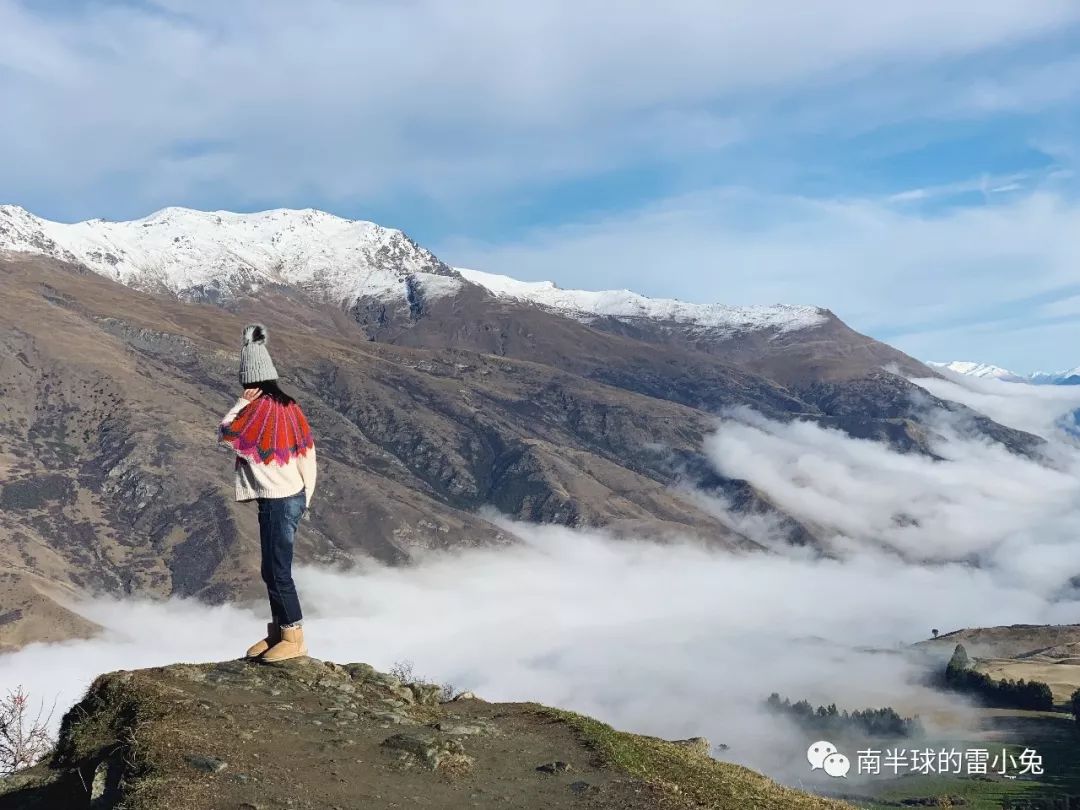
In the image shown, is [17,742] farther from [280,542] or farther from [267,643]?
[280,542]

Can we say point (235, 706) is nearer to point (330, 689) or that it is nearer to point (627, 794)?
point (330, 689)

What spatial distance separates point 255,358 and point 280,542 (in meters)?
3.60

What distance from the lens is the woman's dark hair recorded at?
64.6 feet

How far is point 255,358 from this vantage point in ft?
65.1

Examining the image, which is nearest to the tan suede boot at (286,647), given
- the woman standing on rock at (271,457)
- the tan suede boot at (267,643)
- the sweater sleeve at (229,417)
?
the tan suede boot at (267,643)

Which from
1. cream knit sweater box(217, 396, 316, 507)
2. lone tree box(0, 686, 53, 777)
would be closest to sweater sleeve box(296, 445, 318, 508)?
cream knit sweater box(217, 396, 316, 507)

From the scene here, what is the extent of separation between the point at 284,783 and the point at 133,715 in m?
3.64

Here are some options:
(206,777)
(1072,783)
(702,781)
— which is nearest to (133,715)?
(206,777)

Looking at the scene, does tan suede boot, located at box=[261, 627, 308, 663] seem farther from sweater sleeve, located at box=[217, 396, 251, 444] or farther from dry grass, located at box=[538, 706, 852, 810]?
dry grass, located at box=[538, 706, 852, 810]

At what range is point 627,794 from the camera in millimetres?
15195

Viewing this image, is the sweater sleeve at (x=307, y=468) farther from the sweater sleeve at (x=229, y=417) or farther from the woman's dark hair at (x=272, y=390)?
the sweater sleeve at (x=229, y=417)

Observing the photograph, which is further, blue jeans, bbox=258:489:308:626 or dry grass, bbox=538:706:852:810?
blue jeans, bbox=258:489:308:626

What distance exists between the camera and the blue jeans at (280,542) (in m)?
19.5

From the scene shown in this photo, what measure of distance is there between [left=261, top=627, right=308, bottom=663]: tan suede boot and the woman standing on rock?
0.68 meters
